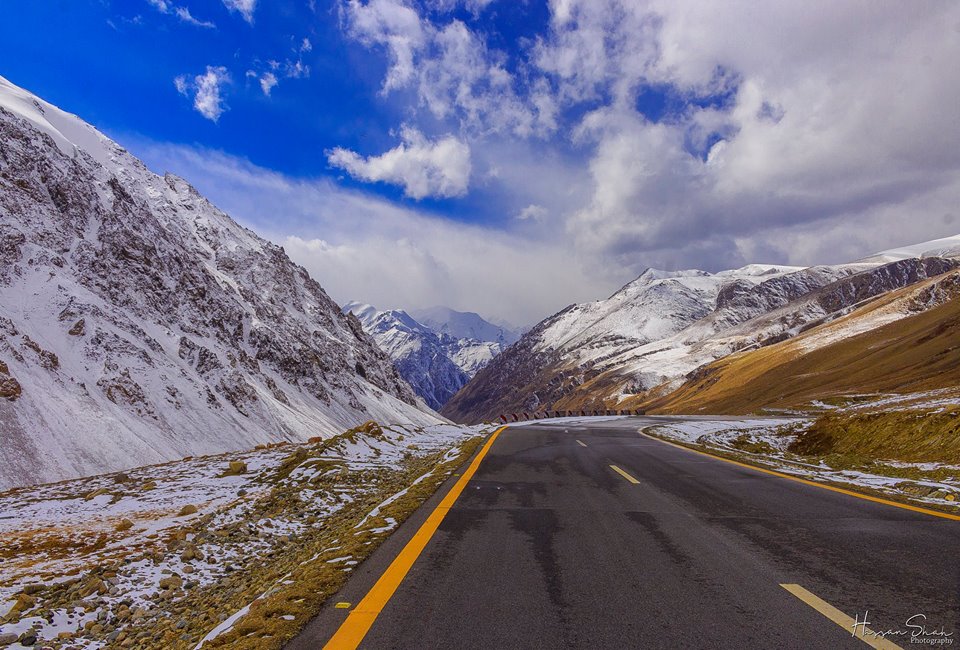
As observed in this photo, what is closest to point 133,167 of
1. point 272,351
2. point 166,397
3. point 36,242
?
point 272,351

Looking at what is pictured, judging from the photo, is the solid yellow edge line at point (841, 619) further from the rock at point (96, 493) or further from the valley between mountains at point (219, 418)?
the rock at point (96, 493)

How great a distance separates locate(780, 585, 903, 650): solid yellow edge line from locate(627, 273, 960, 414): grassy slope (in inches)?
2008

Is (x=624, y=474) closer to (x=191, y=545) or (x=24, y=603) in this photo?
(x=191, y=545)

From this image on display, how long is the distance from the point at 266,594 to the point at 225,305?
83870 millimetres

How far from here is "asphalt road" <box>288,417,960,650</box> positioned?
3422mm

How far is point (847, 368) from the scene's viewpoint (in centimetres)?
7394

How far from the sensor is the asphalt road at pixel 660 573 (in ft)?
11.2

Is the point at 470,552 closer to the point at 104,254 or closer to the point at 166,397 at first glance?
the point at 166,397

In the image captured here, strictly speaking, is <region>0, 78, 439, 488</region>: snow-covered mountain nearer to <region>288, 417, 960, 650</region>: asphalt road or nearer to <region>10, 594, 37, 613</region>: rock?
<region>10, 594, 37, 613</region>: rock

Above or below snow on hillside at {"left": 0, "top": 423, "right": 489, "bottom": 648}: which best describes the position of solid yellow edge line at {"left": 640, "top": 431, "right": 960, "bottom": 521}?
below

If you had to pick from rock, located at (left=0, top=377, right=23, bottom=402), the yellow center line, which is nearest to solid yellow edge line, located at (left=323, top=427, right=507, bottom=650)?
the yellow center line

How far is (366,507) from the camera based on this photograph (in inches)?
344

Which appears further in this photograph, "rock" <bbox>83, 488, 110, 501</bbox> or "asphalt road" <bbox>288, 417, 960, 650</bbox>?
"rock" <bbox>83, 488, 110, 501</bbox>

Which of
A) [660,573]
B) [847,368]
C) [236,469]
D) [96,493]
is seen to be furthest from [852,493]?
[847,368]
